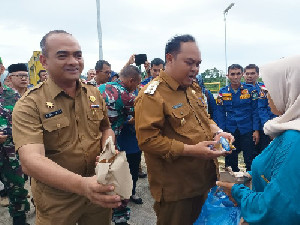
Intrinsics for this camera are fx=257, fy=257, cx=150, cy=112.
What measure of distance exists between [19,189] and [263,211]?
3.14 m

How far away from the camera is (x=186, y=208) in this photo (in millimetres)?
2314

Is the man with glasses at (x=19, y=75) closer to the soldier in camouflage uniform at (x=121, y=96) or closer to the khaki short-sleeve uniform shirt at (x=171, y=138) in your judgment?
the soldier in camouflage uniform at (x=121, y=96)

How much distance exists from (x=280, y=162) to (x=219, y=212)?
934mm

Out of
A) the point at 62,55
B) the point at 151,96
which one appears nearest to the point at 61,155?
the point at 62,55

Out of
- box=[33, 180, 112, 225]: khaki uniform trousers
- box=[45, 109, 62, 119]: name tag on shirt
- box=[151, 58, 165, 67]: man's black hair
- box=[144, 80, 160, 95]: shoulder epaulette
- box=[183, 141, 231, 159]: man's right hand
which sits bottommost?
box=[33, 180, 112, 225]: khaki uniform trousers

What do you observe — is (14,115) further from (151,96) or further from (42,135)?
(151,96)

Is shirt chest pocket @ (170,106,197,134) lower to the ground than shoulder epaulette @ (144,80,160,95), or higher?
lower

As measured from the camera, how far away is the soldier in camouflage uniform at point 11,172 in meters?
3.38

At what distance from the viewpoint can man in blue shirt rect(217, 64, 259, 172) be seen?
5.05 m

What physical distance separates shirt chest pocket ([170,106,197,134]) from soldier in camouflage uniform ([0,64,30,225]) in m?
2.33

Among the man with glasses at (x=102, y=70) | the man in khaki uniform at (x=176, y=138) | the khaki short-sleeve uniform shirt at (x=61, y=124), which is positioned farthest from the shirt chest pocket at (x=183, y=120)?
the man with glasses at (x=102, y=70)

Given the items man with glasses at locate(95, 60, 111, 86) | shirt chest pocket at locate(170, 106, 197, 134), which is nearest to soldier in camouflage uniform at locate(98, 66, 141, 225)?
shirt chest pocket at locate(170, 106, 197, 134)

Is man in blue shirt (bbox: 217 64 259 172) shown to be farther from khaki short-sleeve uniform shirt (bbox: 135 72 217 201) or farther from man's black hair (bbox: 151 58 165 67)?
khaki short-sleeve uniform shirt (bbox: 135 72 217 201)

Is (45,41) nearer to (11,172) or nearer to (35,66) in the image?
(11,172)
